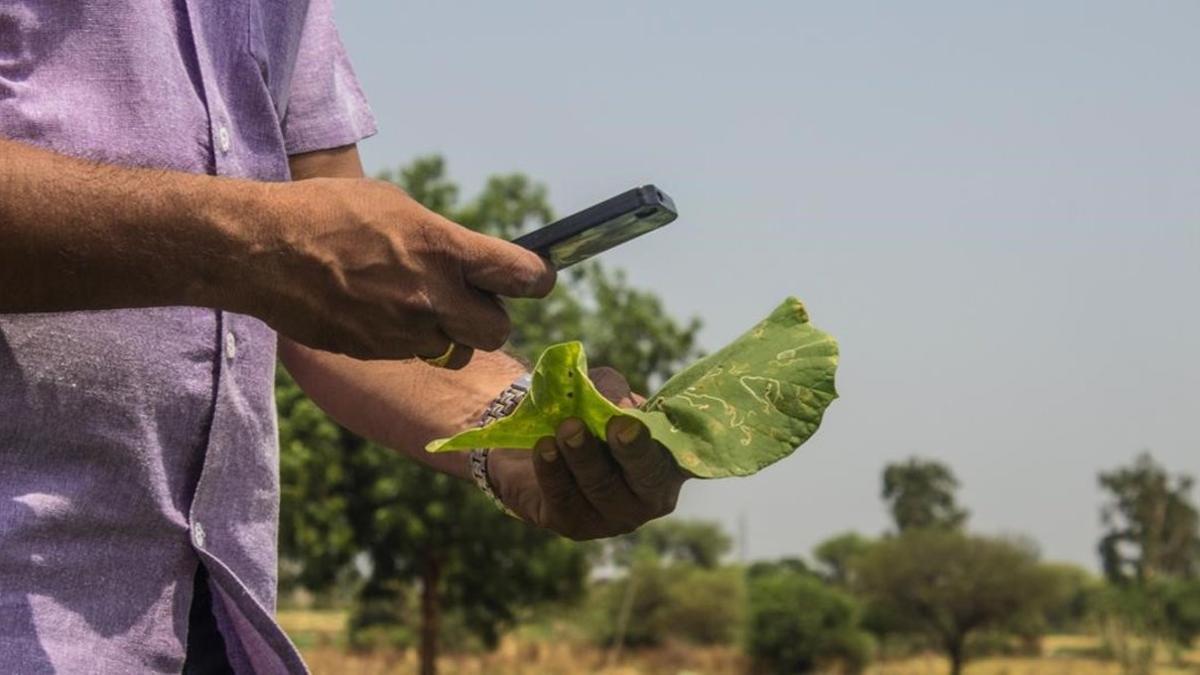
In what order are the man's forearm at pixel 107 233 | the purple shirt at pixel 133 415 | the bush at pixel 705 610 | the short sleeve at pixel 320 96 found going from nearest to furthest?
the man's forearm at pixel 107 233 → the purple shirt at pixel 133 415 → the short sleeve at pixel 320 96 → the bush at pixel 705 610

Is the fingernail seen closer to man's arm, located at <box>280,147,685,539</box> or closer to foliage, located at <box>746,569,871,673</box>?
man's arm, located at <box>280,147,685,539</box>

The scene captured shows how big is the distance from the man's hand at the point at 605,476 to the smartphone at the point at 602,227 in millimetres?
213

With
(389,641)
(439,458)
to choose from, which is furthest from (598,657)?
(439,458)

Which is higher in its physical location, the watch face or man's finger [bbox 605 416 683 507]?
the watch face

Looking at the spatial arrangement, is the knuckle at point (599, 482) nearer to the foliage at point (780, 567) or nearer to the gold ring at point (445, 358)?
the gold ring at point (445, 358)

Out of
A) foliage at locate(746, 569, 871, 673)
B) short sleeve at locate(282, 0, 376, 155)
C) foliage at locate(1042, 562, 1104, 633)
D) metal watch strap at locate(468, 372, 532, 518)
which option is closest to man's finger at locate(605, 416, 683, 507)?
metal watch strap at locate(468, 372, 532, 518)

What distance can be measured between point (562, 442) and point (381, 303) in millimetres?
349

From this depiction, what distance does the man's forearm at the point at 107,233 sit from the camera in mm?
1657

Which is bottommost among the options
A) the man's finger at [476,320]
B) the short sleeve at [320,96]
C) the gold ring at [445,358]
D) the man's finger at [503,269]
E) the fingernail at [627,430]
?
the fingernail at [627,430]

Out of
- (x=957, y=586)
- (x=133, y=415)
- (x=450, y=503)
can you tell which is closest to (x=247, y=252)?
(x=133, y=415)

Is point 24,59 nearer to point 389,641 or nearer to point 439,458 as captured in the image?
point 439,458

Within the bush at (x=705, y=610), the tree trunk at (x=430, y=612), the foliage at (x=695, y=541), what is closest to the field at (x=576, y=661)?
the bush at (x=705, y=610)

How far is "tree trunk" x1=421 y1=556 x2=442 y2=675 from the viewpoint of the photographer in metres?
28.8

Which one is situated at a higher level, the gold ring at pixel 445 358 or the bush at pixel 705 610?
the bush at pixel 705 610
